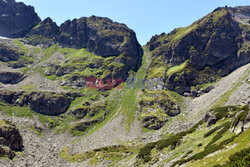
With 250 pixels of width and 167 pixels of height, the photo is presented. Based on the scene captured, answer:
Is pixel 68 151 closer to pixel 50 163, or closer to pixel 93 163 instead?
pixel 50 163

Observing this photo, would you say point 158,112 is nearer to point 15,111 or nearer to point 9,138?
point 9,138

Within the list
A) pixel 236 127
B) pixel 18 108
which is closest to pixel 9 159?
pixel 18 108

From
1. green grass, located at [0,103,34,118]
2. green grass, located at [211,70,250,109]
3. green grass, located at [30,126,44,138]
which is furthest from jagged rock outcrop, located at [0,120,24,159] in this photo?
green grass, located at [211,70,250,109]

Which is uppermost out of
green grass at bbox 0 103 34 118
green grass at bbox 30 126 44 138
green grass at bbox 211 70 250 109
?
green grass at bbox 0 103 34 118

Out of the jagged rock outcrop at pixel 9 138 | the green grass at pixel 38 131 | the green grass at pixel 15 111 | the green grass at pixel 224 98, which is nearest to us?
the jagged rock outcrop at pixel 9 138

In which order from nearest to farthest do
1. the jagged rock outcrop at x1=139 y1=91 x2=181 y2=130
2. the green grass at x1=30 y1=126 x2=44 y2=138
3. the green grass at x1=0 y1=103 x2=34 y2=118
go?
the green grass at x1=30 y1=126 x2=44 y2=138 → the jagged rock outcrop at x1=139 y1=91 x2=181 y2=130 → the green grass at x1=0 y1=103 x2=34 y2=118

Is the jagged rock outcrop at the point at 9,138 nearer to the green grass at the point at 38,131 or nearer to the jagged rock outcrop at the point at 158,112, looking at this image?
the green grass at the point at 38,131

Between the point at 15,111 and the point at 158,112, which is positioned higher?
the point at 15,111

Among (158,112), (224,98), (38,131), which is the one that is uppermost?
(38,131)

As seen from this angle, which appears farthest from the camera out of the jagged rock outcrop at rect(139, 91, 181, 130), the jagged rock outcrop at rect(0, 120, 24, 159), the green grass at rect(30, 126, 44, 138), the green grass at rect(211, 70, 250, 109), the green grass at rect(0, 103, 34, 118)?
the green grass at rect(0, 103, 34, 118)

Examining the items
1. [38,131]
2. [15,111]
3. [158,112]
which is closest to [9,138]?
[38,131]

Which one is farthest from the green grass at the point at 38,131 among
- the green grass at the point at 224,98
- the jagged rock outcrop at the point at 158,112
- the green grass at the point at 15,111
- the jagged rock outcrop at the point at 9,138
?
the green grass at the point at 224,98

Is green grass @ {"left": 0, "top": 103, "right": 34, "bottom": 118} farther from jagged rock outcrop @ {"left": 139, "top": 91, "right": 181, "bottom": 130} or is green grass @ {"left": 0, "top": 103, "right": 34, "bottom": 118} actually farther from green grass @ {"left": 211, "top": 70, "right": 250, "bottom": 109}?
green grass @ {"left": 211, "top": 70, "right": 250, "bottom": 109}

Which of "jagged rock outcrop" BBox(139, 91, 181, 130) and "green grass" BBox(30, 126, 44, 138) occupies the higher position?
"green grass" BBox(30, 126, 44, 138)
